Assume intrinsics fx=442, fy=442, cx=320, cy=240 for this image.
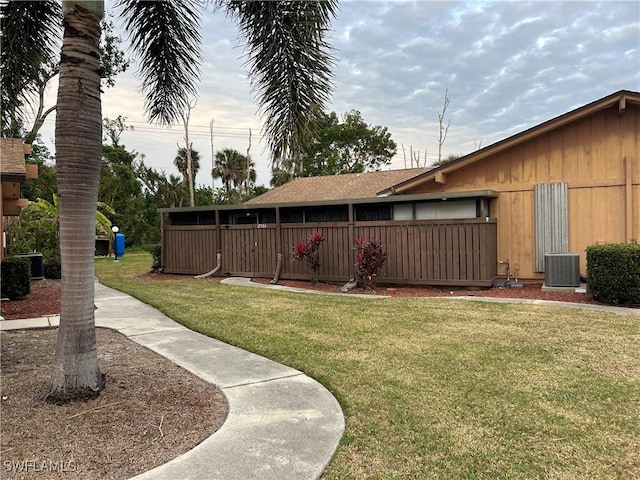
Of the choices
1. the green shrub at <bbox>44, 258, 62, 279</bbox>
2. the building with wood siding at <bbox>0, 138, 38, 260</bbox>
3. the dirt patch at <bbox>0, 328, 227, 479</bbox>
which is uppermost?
the building with wood siding at <bbox>0, 138, 38, 260</bbox>

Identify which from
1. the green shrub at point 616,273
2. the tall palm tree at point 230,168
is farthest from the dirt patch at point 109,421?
the tall palm tree at point 230,168

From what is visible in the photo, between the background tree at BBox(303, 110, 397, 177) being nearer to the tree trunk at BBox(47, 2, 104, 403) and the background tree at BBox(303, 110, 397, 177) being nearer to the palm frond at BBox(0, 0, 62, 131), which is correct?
the palm frond at BBox(0, 0, 62, 131)

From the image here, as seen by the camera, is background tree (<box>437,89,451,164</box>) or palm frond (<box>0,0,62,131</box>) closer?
palm frond (<box>0,0,62,131</box>)

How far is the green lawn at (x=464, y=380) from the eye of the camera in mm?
2738

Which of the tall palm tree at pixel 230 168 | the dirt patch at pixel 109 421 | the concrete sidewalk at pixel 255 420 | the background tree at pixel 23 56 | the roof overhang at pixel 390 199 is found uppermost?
the tall palm tree at pixel 230 168

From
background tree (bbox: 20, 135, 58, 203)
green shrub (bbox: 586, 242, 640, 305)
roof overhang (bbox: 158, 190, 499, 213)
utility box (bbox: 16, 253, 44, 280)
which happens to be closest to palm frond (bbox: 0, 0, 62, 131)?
roof overhang (bbox: 158, 190, 499, 213)

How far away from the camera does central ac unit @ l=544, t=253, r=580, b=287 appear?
962 cm

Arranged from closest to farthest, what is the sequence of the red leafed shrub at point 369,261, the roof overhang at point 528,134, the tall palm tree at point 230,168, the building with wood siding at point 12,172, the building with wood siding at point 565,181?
the building with wood siding at point 12,172, the roof overhang at point 528,134, the building with wood siding at point 565,181, the red leafed shrub at point 369,261, the tall palm tree at point 230,168

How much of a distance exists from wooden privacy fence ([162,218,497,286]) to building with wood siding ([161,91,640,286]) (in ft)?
0.09

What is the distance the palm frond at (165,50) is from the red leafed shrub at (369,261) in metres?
5.69

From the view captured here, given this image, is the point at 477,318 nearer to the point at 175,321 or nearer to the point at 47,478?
the point at 175,321

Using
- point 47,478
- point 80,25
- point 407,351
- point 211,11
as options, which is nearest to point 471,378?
point 407,351

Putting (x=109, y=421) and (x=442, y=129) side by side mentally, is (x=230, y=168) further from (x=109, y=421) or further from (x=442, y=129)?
(x=109, y=421)

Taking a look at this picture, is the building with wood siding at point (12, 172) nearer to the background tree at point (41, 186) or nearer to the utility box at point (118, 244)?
the utility box at point (118, 244)
